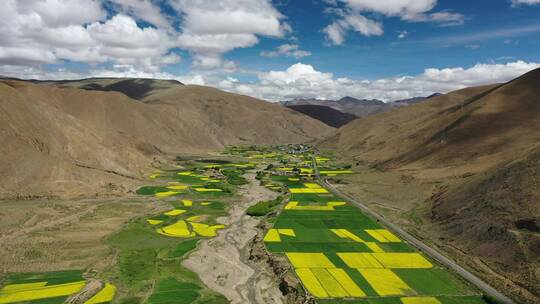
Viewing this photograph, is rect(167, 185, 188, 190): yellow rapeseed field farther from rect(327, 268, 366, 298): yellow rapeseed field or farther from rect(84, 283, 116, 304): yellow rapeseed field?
rect(327, 268, 366, 298): yellow rapeseed field

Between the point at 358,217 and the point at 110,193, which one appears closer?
the point at 358,217

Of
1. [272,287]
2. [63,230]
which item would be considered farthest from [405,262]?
[63,230]

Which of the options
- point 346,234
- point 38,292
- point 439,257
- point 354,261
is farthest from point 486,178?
point 38,292

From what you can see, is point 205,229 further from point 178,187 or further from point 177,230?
point 178,187

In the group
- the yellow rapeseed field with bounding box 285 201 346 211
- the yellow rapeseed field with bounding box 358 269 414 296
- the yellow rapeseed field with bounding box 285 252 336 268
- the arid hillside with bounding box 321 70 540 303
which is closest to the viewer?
the yellow rapeseed field with bounding box 358 269 414 296

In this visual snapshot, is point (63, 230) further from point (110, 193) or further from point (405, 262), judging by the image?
point (405, 262)

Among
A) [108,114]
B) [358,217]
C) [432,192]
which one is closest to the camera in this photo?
[358,217]

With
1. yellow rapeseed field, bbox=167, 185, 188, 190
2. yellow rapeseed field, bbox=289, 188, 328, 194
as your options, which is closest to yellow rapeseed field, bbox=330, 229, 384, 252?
yellow rapeseed field, bbox=289, 188, 328, 194
